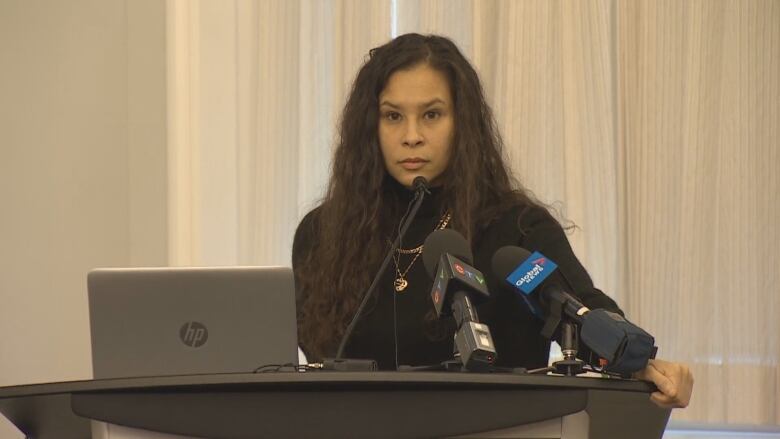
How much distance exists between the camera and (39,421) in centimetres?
129

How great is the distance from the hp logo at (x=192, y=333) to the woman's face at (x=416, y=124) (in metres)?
0.73

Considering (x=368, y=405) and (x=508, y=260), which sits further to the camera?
(x=508, y=260)

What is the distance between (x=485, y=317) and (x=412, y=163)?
1.16ft

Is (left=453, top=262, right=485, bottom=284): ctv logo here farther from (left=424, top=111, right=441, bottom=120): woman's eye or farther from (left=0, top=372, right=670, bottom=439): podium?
(left=424, top=111, right=441, bottom=120): woman's eye

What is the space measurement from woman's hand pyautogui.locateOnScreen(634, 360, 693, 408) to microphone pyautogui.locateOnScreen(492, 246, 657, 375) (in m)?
0.03

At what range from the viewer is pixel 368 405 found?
1169 millimetres

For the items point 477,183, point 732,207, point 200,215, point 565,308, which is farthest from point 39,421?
point 732,207

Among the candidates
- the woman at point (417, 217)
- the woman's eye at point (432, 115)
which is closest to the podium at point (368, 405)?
the woman at point (417, 217)

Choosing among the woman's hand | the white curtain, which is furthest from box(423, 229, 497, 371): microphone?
the white curtain

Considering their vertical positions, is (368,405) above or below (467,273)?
below

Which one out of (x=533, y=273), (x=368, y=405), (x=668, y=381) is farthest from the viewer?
(x=533, y=273)

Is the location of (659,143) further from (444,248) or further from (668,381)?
(668,381)

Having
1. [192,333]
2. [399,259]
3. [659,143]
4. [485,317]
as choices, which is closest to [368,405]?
[192,333]

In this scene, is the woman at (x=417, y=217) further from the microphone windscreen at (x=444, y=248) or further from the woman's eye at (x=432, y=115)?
the microphone windscreen at (x=444, y=248)
